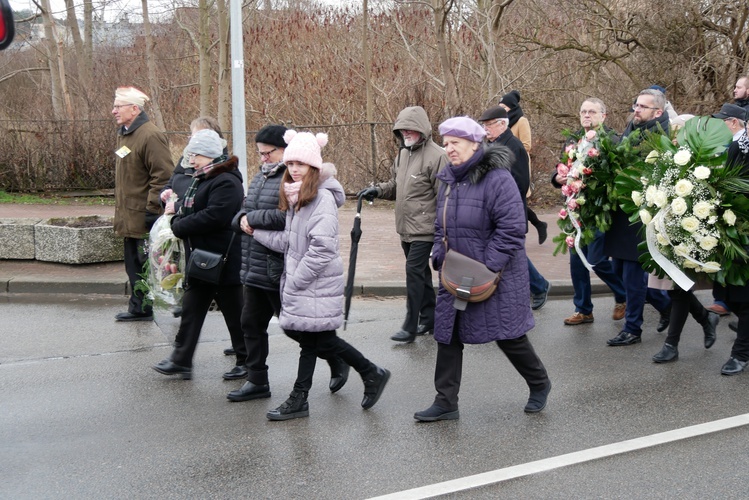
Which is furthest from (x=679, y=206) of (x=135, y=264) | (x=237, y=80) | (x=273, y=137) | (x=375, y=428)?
(x=237, y=80)

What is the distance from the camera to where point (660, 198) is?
636 centimetres

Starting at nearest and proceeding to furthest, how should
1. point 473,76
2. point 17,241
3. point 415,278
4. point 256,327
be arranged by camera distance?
point 256,327
point 415,278
point 17,241
point 473,76

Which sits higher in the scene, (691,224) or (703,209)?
(703,209)

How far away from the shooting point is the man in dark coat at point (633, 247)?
24.1ft

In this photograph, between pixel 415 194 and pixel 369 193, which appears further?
pixel 415 194

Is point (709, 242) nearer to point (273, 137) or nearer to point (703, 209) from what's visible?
point (703, 209)

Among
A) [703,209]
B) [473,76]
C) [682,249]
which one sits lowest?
[682,249]

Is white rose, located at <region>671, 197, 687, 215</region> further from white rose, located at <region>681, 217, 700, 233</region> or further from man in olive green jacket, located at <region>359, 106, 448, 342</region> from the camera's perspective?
man in olive green jacket, located at <region>359, 106, 448, 342</region>

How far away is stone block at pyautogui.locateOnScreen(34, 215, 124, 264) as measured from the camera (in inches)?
395

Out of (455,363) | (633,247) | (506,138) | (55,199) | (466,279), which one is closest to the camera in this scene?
(466,279)

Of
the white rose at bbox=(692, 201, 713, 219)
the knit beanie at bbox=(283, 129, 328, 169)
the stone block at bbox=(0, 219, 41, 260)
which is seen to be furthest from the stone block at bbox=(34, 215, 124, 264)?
the white rose at bbox=(692, 201, 713, 219)

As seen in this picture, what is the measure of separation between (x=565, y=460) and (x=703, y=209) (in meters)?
2.34

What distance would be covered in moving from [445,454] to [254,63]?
20.2m

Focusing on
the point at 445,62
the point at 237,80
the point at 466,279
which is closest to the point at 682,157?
the point at 466,279
